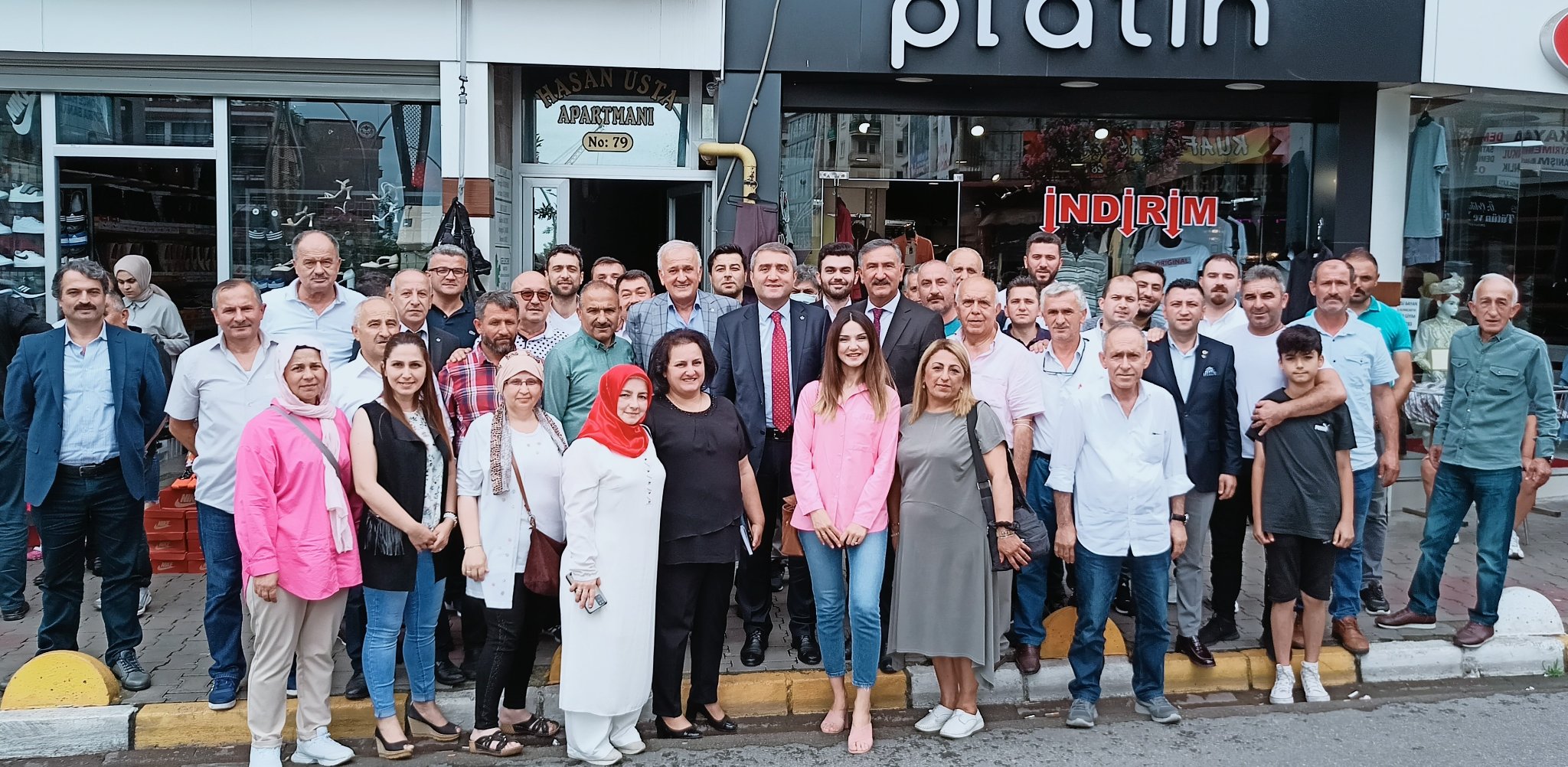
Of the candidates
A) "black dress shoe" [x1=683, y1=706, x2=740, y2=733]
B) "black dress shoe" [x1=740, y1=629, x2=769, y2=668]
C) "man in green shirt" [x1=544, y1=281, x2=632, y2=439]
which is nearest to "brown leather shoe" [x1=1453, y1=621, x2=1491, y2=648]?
"black dress shoe" [x1=740, y1=629, x2=769, y2=668]

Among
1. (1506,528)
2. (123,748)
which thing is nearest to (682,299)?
(123,748)

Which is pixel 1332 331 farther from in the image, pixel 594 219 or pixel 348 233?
pixel 348 233

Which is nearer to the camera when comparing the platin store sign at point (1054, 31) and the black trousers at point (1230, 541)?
the black trousers at point (1230, 541)

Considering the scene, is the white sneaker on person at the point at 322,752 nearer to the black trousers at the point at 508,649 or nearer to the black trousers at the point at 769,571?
the black trousers at the point at 508,649

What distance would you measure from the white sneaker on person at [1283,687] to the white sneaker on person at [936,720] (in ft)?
5.53

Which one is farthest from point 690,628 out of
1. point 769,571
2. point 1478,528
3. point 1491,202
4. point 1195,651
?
point 1491,202

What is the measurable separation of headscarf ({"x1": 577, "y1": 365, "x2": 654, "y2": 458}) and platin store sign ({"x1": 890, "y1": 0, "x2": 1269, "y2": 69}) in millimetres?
5125

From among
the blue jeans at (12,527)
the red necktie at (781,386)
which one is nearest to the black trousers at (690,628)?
the red necktie at (781,386)

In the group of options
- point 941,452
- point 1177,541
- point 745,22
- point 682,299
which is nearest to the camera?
point 941,452

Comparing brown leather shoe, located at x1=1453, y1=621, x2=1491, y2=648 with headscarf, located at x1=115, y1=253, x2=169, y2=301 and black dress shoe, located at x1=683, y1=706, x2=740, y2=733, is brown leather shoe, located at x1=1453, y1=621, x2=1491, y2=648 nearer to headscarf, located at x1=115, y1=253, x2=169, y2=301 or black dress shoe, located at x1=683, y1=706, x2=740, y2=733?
black dress shoe, located at x1=683, y1=706, x2=740, y2=733

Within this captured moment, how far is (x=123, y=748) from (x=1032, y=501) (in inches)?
178

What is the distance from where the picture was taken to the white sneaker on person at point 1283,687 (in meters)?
5.70

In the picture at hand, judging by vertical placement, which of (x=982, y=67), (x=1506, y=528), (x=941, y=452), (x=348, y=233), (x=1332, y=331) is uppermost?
(x=982, y=67)

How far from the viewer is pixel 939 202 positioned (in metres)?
10.2
